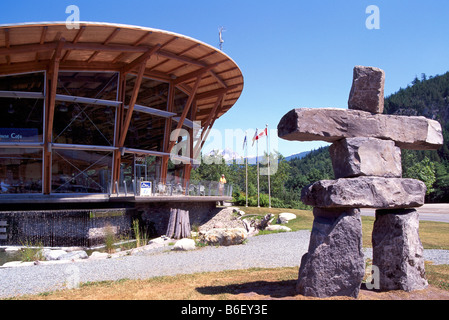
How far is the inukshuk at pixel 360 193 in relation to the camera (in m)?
6.39

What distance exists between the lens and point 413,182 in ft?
23.4

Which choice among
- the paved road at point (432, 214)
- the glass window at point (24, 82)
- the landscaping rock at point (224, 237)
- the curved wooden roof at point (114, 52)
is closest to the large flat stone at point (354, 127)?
the landscaping rock at point (224, 237)

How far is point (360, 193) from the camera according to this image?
256 inches

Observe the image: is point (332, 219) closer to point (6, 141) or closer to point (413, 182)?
point (413, 182)

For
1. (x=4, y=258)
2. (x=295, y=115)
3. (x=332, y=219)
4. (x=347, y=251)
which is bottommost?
(x=4, y=258)

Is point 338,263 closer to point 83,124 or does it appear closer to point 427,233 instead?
point 427,233

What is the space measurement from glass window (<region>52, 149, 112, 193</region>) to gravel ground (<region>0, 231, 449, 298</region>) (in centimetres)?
1066

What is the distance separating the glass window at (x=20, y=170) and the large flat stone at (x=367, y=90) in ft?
68.7

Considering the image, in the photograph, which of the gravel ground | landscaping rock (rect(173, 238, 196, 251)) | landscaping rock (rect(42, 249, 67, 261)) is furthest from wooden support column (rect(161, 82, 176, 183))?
landscaping rock (rect(173, 238, 196, 251))

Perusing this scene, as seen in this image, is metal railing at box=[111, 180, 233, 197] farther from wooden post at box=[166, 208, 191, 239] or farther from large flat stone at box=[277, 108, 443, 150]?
large flat stone at box=[277, 108, 443, 150]

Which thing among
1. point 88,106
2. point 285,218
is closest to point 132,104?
point 88,106

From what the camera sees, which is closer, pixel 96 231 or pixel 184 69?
pixel 96 231

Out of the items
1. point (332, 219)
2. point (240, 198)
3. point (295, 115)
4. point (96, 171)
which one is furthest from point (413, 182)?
point (240, 198)

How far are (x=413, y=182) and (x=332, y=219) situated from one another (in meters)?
1.82
